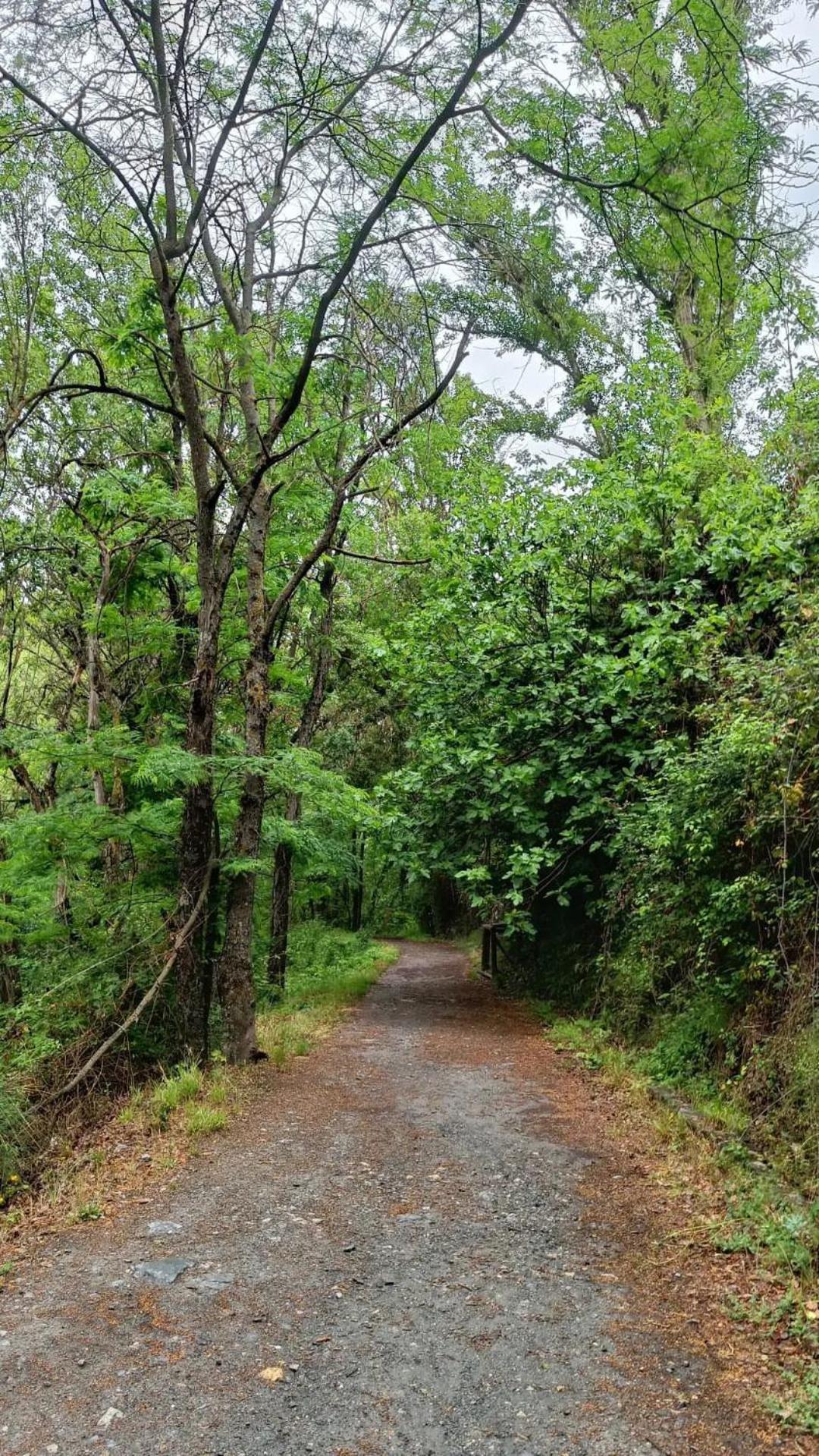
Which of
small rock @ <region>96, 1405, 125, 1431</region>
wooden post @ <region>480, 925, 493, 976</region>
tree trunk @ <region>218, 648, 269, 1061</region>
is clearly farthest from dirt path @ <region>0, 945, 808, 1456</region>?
wooden post @ <region>480, 925, 493, 976</region>

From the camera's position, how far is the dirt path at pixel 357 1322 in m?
2.87

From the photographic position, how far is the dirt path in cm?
287

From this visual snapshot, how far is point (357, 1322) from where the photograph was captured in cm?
357

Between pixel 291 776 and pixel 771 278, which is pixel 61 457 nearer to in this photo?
pixel 291 776

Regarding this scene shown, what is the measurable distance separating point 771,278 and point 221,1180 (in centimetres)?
620

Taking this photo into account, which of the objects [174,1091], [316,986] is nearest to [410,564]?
[174,1091]

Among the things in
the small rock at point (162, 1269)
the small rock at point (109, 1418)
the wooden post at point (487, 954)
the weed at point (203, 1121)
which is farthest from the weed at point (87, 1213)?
the wooden post at point (487, 954)

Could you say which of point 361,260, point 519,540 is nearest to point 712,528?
point 519,540

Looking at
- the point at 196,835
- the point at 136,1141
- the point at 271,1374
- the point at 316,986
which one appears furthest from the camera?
the point at 316,986

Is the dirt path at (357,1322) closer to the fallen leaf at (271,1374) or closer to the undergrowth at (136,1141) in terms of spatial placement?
the fallen leaf at (271,1374)

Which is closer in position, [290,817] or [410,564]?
[410,564]

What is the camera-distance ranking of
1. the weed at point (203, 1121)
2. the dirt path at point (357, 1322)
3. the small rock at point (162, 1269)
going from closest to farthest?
the dirt path at point (357, 1322), the small rock at point (162, 1269), the weed at point (203, 1121)

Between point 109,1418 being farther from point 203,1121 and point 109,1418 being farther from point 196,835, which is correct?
point 196,835

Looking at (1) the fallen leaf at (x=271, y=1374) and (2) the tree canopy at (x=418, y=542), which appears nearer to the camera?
(1) the fallen leaf at (x=271, y=1374)
